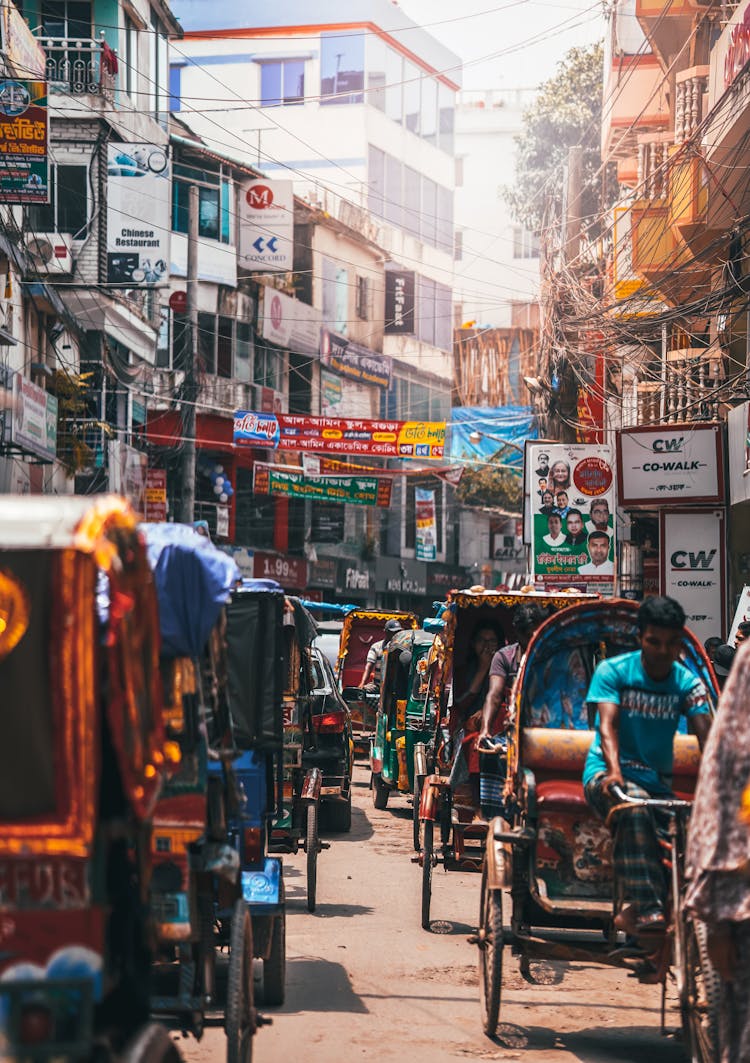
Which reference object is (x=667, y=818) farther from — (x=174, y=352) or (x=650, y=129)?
(x=174, y=352)

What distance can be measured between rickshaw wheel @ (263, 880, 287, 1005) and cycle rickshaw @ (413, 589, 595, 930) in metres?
2.25

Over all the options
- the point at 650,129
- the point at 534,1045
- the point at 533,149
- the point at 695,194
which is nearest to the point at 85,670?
the point at 534,1045

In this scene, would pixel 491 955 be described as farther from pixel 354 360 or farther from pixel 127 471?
pixel 354 360

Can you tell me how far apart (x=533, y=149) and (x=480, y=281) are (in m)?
16.0

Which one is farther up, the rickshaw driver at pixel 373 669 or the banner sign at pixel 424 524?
the banner sign at pixel 424 524

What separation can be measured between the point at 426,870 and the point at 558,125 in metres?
49.3

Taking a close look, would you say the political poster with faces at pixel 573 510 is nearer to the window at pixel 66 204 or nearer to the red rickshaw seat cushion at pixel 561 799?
the window at pixel 66 204

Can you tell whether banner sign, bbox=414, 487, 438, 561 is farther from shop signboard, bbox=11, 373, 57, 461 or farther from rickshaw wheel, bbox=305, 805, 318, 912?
rickshaw wheel, bbox=305, 805, 318, 912

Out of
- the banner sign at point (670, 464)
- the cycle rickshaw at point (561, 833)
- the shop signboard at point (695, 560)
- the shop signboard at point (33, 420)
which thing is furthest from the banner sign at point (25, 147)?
the cycle rickshaw at point (561, 833)

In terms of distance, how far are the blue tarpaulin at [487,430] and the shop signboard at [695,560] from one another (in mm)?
32256

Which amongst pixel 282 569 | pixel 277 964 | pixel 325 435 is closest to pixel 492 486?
pixel 282 569

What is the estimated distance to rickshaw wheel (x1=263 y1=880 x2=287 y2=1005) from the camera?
8.11m

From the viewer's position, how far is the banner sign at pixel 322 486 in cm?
4241

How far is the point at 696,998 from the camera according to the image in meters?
6.13
